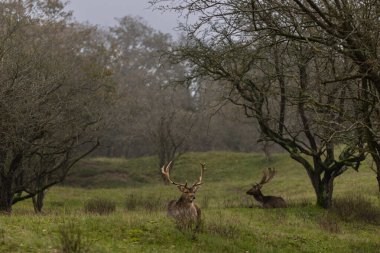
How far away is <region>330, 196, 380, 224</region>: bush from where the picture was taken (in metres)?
17.2

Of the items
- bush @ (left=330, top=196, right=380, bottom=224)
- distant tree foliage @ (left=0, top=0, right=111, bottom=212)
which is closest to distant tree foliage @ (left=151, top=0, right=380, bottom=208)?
bush @ (left=330, top=196, right=380, bottom=224)

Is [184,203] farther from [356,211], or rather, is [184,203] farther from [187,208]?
[356,211]

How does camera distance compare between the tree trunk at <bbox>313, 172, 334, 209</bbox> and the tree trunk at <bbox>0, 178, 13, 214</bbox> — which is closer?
the tree trunk at <bbox>0, 178, 13, 214</bbox>

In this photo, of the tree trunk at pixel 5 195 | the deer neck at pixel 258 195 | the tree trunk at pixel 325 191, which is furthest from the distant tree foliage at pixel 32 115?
the tree trunk at pixel 325 191

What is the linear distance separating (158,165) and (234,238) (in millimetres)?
34130

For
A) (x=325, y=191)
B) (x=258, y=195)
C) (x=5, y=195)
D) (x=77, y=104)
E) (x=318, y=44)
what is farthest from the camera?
(x=77, y=104)

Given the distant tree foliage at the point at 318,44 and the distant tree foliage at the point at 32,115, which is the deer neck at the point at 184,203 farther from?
the distant tree foliage at the point at 32,115

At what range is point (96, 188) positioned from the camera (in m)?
37.8

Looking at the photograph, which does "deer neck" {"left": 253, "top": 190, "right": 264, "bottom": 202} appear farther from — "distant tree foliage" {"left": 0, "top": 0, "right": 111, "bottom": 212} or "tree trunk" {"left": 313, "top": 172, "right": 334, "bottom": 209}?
"distant tree foliage" {"left": 0, "top": 0, "right": 111, "bottom": 212}

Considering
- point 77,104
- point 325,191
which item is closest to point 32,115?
point 77,104

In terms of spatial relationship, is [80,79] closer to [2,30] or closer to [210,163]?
[2,30]

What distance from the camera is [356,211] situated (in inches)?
691

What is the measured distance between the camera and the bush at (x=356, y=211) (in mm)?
17250

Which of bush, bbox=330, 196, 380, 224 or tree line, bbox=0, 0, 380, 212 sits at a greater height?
tree line, bbox=0, 0, 380, 212
